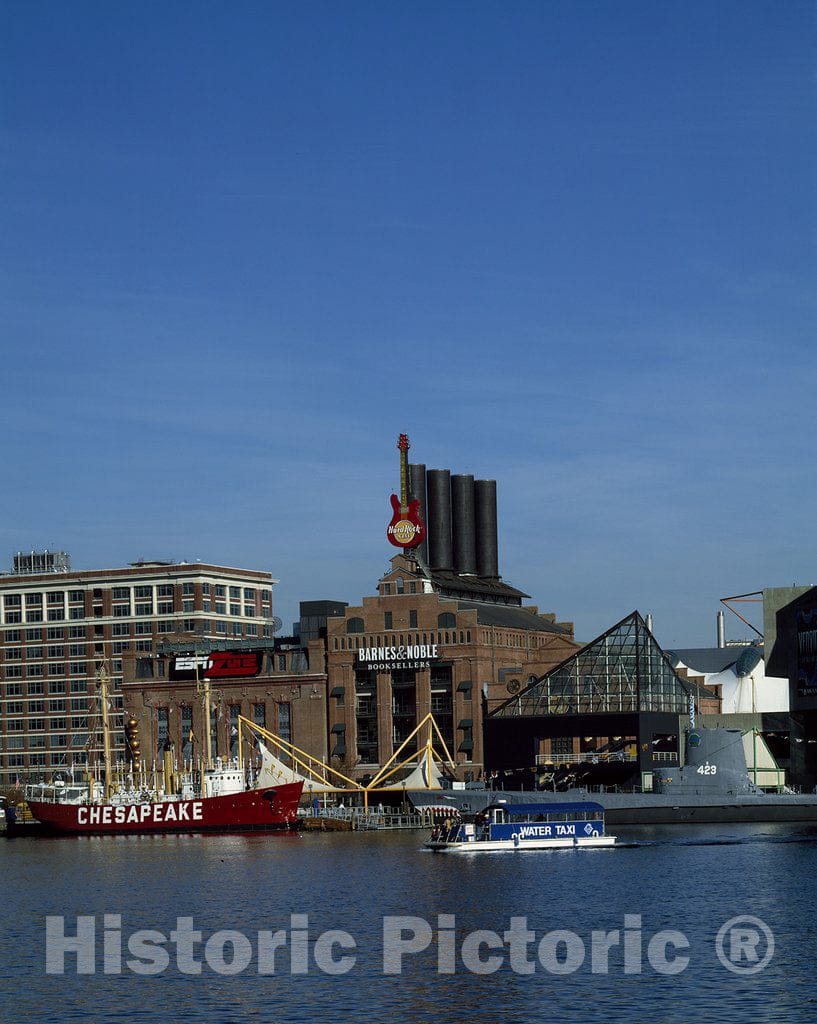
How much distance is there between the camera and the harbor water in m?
59.5

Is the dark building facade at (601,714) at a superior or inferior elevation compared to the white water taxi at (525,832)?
superior

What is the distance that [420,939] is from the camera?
74.8 meters

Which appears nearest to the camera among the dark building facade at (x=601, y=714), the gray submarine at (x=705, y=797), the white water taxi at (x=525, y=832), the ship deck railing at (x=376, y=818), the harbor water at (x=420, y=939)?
the harbor water at (x=420, y=939)

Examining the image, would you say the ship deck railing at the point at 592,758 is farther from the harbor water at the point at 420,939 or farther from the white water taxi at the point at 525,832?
the harbor water at the point at 420,939

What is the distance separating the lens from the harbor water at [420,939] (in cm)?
5947

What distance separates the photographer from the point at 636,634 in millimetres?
193250

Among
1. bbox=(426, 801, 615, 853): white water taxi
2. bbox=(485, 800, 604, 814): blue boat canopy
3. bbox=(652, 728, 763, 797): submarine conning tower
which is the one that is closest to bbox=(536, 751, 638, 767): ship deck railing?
bbox=(652, 728, 763, 797): submarine conning tower

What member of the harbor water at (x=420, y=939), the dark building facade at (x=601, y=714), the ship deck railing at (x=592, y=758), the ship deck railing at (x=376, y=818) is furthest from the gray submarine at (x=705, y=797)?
the harbor water at (x=420, y=939)

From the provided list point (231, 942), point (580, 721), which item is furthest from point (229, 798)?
point (231, 942)

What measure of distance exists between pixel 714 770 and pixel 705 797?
2846 millimetres

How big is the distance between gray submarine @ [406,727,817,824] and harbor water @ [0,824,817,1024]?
4342 cm

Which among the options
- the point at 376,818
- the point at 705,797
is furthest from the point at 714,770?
the point at 376,818

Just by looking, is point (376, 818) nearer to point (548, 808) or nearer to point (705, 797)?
point (705, 797)

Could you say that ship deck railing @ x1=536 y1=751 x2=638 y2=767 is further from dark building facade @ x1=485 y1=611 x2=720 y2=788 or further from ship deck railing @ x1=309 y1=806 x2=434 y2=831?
ship deck railing @ x1=309 y1=806 x2=434 y2=831
